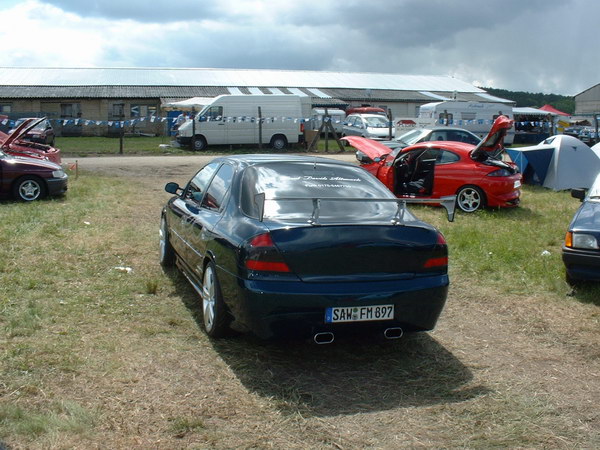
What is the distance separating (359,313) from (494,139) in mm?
8185

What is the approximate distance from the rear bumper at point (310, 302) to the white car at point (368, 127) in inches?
997

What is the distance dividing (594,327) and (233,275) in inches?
134

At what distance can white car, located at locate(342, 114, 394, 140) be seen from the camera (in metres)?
30.5

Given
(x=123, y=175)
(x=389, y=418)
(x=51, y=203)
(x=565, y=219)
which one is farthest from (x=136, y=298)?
(x=123, y=175)

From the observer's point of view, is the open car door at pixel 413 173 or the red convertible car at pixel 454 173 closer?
the red convertible car at pixel 454 173

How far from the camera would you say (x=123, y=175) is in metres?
18.6

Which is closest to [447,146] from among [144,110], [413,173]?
[413,173]

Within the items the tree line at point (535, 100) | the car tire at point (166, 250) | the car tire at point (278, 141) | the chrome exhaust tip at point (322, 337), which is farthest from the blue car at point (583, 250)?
the tree line at point (535, 100)

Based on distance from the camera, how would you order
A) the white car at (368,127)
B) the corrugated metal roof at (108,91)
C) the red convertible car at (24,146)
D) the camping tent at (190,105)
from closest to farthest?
1. the red convertible car at (24,146)
2. the white car at (368,127)
3. the camping tent at (190,105)
4. the corrugated metal roof at (108,91)

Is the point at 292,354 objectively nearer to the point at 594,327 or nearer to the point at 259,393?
the point at 259,393

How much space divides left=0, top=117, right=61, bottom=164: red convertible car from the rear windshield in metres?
9.31

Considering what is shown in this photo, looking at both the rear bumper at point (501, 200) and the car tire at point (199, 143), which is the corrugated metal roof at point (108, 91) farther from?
the rear bumper at point (501, 200)

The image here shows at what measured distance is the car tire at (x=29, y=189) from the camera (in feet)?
42.2

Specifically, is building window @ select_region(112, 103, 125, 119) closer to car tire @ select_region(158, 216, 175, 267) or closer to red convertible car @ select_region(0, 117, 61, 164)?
red convertible car @ select_region(0, 117, 61, 164)
